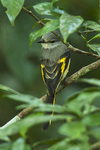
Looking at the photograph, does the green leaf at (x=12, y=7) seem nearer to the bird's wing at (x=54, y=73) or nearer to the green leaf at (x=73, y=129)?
the green leaf at (x=73, y=129)

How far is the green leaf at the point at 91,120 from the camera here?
1.06 m

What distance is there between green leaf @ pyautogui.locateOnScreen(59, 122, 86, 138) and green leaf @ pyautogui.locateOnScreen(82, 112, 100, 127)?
17 mm

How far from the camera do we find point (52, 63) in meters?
4.14

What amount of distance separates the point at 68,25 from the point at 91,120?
0.74m

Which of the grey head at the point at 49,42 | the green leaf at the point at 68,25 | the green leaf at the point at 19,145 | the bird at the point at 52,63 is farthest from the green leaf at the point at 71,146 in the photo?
the grey head at the point at 49,42

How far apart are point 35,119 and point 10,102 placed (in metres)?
4.75

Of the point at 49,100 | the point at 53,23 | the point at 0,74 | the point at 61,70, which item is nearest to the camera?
the point at 53,23

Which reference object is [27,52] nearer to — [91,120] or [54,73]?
[54,73]

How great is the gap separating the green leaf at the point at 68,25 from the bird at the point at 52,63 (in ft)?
6.59

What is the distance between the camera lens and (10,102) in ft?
19.0

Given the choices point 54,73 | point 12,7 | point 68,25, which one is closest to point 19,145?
point 68,25

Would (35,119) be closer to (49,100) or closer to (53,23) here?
Result: (53,23)

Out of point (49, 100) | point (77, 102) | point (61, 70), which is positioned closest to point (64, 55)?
point (61, 70)

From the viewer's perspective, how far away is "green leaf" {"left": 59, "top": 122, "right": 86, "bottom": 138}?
1033 millimetres
